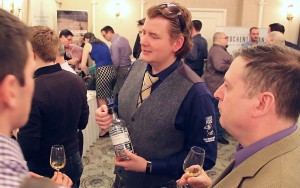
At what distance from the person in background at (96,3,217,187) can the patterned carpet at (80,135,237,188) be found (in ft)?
6.09

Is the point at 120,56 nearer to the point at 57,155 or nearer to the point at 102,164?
the point at 102,164

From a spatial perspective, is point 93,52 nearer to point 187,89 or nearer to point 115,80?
point 115,80

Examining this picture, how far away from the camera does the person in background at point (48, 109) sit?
1.86 m

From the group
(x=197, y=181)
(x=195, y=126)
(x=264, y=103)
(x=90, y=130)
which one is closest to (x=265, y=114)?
(x=264, y=103)

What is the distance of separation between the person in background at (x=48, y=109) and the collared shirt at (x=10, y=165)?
3.94ft

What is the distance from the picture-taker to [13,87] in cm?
A: 72

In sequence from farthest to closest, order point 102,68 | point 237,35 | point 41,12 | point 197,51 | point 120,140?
point 237,35
point 41,12
point 197,51
point 102,68
point 120,140

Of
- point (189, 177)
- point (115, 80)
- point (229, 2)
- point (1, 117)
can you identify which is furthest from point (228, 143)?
point (229, 2)

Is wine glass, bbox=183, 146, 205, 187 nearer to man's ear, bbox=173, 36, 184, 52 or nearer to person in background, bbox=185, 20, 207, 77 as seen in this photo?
man's ear, bbox=173, 36, 184, 52

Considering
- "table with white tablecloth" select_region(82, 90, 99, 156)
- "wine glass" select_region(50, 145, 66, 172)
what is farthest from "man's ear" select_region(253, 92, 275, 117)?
"table with white tablecloth" select_region(82, 90, 99, 156)

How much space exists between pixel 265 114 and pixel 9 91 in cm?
75

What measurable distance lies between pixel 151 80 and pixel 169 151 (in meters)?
0.40

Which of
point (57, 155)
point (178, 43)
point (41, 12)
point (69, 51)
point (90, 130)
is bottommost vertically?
point (90, 130)

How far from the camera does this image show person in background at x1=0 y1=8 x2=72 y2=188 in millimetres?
664
